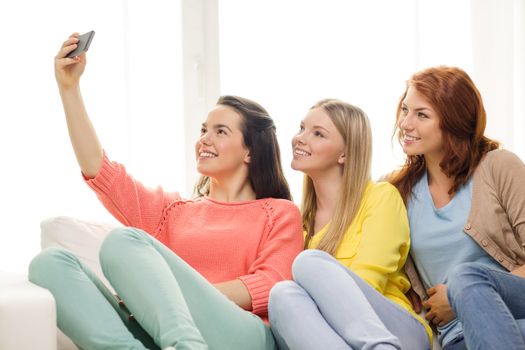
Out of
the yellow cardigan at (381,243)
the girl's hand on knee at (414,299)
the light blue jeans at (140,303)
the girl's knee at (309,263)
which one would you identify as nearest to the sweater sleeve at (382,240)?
the yellow cardigan at (381,243)

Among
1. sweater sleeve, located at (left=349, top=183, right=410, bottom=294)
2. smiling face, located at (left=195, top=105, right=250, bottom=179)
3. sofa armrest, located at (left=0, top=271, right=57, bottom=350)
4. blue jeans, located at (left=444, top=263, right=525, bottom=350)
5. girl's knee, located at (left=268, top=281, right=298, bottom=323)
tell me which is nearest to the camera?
sofa armrest, located at (left=0, top=271, right=57, bottom=350)

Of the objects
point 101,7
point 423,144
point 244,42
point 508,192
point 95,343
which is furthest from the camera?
point 244,42

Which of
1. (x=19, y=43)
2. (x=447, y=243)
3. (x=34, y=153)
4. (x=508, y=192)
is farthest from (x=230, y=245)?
(x=19, y=43)

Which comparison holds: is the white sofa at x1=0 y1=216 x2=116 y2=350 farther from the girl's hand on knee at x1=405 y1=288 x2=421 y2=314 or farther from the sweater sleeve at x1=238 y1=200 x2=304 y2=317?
the girl's hand on knee at x1=405 y1=288 x2=421 y2=314

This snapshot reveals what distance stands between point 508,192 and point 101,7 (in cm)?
175

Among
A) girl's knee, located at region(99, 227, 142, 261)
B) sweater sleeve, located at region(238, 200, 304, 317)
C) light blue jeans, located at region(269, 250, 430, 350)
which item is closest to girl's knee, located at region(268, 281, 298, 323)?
light blue jeans, located at region(269, 250, 430, 350)

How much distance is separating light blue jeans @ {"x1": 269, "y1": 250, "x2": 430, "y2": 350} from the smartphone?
0.79 meters

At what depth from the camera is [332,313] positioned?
1.84m

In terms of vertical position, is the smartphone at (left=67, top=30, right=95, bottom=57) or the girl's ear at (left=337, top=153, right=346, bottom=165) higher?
the smartphone at (left=67, top=30, right=95, bottom=57)

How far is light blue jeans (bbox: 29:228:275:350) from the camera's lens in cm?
167

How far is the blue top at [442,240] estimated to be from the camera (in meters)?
2.22

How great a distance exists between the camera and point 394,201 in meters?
2.27

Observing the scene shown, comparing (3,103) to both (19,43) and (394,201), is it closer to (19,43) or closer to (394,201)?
(19,43)

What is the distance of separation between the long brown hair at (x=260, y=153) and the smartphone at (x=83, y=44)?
22.3 inches
